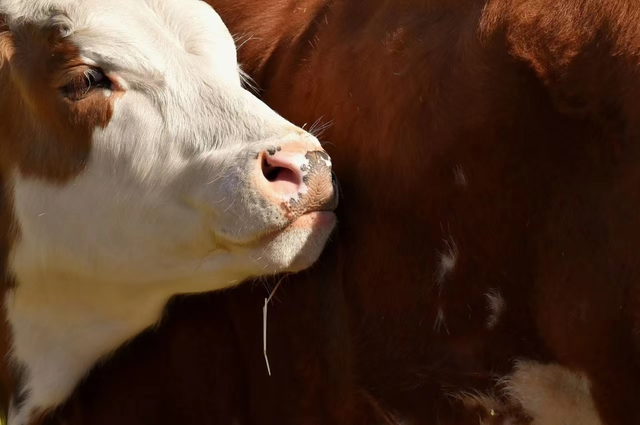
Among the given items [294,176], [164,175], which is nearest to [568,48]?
[294,176]

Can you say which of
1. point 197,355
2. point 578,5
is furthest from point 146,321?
point 578,5

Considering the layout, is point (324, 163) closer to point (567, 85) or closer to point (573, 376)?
point (567, 85)

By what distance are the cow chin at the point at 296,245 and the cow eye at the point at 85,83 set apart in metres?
0.72

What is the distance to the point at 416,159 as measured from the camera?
316 cm

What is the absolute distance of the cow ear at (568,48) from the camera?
9.23 ft

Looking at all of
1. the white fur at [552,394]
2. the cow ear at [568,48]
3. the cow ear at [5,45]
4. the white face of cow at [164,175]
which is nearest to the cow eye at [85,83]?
the white face of cow at [164,175]

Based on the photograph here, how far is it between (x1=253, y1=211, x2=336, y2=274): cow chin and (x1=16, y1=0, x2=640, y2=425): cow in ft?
0.69

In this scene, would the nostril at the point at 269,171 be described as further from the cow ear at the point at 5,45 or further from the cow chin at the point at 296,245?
the cow ear at the point at 5,45

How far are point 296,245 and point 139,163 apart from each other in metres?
0.57

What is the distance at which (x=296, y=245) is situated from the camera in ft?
10.3

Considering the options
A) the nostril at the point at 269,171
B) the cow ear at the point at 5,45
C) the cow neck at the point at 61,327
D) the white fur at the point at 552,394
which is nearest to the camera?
the white fur at the point at 552,394

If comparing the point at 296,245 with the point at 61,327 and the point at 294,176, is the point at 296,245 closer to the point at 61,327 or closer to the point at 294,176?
the point at 294,176

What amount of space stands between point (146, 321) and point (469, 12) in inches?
60.8

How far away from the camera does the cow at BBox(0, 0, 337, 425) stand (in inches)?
123
